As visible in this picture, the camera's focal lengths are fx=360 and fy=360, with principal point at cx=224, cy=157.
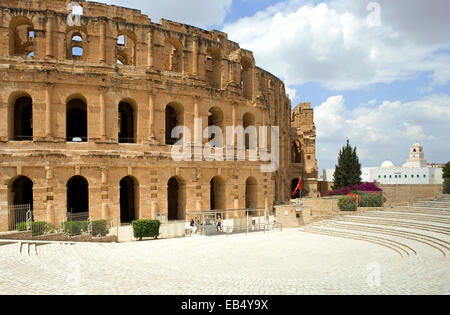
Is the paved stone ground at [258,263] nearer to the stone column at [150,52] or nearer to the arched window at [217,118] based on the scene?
the arched window at [217,118]

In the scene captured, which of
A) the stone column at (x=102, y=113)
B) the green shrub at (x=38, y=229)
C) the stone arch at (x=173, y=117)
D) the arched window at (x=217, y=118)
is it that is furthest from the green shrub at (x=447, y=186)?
the green shrub at (x=38, y=229)

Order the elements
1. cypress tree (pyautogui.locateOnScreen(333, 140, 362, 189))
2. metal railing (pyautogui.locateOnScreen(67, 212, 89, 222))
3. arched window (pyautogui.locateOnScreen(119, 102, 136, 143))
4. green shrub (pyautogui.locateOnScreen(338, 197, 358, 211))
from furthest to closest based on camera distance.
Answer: cypress tree (pyautogui.locateOnScreen(333, 140, 362, 189)) → arched window (pyautogui.locateOnScreen(119, 102, 136, 143)) → green shrub (pyautogui.locateOnScreen(338, 197, 358, 211)) → metal railing (pyautogui.locateOnScreen(67, 212, 89, 222))

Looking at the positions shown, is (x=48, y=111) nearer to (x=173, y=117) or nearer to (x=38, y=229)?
(x=38, y=229)

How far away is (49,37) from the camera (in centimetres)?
2698

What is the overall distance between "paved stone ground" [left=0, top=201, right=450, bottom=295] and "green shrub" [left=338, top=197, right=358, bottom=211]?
389cm

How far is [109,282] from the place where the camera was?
37.8 ft

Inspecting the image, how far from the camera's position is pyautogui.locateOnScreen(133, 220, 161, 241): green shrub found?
22.4 metres

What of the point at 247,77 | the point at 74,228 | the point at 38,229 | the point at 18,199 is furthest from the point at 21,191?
the point at 247,77

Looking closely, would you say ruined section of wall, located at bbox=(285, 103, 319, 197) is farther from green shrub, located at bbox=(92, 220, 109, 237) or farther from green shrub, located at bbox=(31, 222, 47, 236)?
green shrub, located at bbox=(31, 222, 47, 236)

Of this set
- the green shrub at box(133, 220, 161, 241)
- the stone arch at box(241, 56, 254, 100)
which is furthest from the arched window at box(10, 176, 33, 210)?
the stone arch at box(241, 56, 254, 100)

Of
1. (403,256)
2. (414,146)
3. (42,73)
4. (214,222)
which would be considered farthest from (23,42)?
(414,146)

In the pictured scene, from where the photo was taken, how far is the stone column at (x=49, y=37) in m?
26.9

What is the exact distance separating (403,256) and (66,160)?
22020mm

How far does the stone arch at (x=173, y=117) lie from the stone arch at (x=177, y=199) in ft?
12.6
